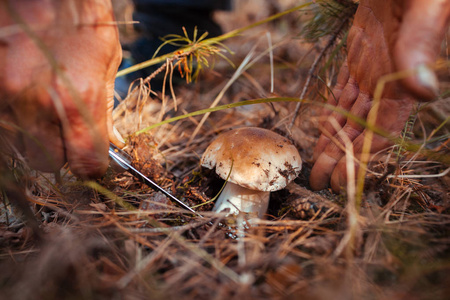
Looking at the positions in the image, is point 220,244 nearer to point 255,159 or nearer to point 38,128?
point 255,159

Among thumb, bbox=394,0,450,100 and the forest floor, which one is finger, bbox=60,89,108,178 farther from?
thumb, bbox=394,0,450,100

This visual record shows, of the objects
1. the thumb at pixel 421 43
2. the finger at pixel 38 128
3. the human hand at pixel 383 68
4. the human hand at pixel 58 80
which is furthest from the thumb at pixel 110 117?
the thumb at pixel 421 43

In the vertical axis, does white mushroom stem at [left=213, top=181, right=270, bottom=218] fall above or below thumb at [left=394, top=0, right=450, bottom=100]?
below

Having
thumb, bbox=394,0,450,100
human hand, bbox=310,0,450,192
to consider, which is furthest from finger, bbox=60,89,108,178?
thumb, bbox=394,0,450,100

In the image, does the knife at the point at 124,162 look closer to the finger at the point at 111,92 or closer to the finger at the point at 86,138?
the finger at the point at 111,92

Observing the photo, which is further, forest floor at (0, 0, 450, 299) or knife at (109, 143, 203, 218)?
knife at (109, 143, 203, 218)

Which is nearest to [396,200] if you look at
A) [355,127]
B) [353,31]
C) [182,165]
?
[355,127]

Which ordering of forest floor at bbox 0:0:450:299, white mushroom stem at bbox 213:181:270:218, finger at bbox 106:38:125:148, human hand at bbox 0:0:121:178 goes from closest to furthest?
forest floor at bbox 0:0:450:299
human hand at bbox 0:0:121:178
finger at bbox 106:38:125:148
white mushroom stem at bbox 213:181:270:218

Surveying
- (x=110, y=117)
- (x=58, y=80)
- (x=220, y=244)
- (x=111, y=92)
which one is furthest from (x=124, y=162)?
(x=220, y=244)
